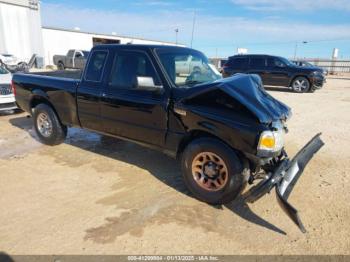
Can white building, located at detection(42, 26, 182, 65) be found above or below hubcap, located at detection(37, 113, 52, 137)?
above

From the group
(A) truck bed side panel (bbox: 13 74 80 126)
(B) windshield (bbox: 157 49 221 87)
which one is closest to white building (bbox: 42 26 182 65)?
(A) truck bed side panel (bbox: 13 74 80 126)

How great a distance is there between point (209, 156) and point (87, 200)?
1668 millimetres

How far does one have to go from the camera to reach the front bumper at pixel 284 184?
2822mm

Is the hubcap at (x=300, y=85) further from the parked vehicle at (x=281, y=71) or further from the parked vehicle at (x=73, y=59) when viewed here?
the parked vehicle at (x=73, y=59)

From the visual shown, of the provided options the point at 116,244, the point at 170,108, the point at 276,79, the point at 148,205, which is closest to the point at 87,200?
the point at 148,205

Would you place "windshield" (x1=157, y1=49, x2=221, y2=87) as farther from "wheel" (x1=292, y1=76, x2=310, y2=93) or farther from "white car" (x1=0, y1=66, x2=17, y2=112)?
"wheel" (x1=292, y1=76, x2=310, y2=93)

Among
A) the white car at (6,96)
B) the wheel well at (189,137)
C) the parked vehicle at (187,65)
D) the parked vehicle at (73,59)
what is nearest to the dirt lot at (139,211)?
the wheel well at (189,137)

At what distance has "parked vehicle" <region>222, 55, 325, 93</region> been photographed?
14.9 meters

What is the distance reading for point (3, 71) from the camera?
30.5 feet

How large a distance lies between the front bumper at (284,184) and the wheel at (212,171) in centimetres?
24

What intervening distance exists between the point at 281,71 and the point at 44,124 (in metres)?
13.0

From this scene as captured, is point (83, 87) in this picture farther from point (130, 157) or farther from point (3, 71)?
point (3, 71)

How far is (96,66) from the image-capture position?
187 inches

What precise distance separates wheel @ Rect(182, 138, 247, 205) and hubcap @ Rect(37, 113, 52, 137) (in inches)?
131
